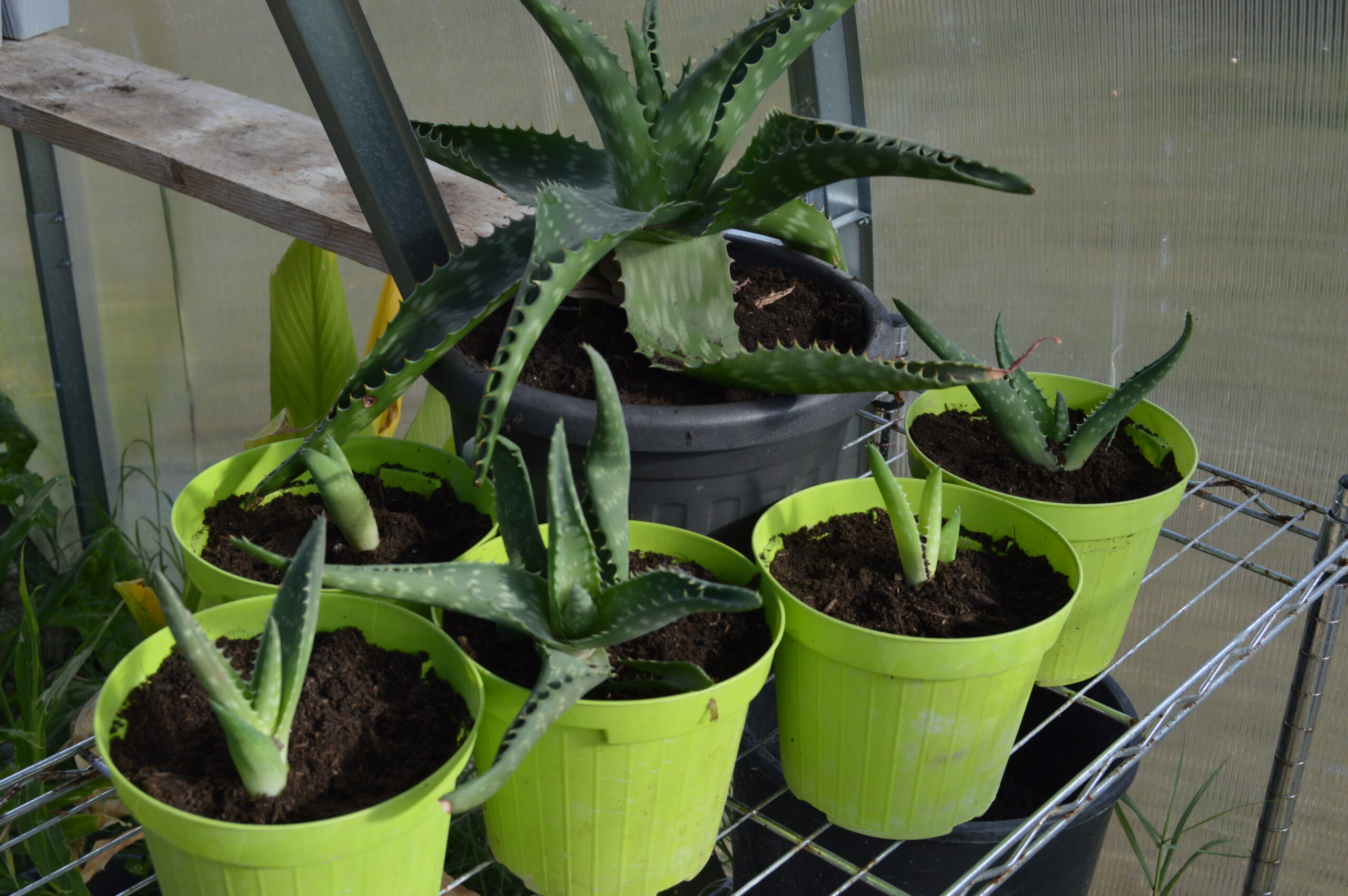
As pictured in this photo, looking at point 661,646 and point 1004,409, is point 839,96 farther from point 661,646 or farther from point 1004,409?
point 661,646

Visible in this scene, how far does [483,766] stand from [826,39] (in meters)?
0.92

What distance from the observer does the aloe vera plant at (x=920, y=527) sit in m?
0.62

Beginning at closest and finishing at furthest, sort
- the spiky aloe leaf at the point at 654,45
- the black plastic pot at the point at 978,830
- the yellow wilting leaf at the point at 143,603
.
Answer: the spiky aloe leaf at the point at 654,45 → the black plastic pot at the point at 978,830 → the yellow wilting leaf at the point at 143,603

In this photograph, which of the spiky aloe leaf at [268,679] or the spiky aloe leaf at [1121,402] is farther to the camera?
the spiky aloe leaf at [1121,402]

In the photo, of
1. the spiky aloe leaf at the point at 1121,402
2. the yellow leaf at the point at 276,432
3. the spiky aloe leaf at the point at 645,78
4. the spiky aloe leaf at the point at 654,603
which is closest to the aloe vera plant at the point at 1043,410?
the spiky aloe leaf at the point at 1121,402

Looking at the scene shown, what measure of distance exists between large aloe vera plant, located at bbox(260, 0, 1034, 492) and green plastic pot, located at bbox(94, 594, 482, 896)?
147 millimetres

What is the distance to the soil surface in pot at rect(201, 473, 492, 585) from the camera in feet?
2.11

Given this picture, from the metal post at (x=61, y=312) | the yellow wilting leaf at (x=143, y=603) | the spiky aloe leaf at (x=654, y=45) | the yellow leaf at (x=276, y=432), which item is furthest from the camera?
the metal post at (x=61, y=312)

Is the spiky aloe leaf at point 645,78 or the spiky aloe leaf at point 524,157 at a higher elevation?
the spiky aloe leaf at point 645,78

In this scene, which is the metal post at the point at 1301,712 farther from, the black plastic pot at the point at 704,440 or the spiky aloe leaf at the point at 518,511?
the spiky aloe leaf at the point at 518,511

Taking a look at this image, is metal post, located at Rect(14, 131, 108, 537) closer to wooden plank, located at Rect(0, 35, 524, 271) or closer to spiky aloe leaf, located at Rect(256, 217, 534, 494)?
wooden plank, located at Rect(0, 35, 524, 271)

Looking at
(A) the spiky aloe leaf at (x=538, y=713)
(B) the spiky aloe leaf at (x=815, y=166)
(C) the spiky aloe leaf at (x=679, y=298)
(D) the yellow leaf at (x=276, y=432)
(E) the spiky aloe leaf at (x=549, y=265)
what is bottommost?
(D) the yellow leaf at (x=276, y=432)

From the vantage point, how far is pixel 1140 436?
0.82 m

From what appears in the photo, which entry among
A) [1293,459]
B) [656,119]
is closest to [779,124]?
[656,119]
